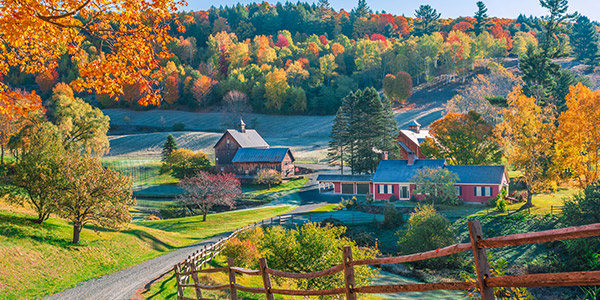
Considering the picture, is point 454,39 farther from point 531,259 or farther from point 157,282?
point 157,282

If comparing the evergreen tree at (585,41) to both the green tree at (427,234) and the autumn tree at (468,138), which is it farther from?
the green tree at (427,234)

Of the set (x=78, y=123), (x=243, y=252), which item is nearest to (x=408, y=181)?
(x=243, y=252)

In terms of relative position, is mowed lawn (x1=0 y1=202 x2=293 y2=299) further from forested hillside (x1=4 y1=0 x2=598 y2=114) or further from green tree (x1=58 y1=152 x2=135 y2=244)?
forested hillside (x1=4 y1=0 x2=598 y2=114)

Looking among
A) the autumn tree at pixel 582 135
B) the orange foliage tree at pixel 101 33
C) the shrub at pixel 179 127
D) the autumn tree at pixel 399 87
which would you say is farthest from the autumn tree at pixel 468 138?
the shrub at pixel 179 127

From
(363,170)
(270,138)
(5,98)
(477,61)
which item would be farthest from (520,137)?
(477,61)

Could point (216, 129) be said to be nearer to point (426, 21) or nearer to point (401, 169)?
point (401, 169)

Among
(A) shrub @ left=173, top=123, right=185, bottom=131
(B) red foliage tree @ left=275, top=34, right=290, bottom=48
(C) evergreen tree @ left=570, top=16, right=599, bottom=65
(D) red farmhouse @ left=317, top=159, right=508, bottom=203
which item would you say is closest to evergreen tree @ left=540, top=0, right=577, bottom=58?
(D) red farmhouse @ left=317, top=159, right=508, bottom=203
